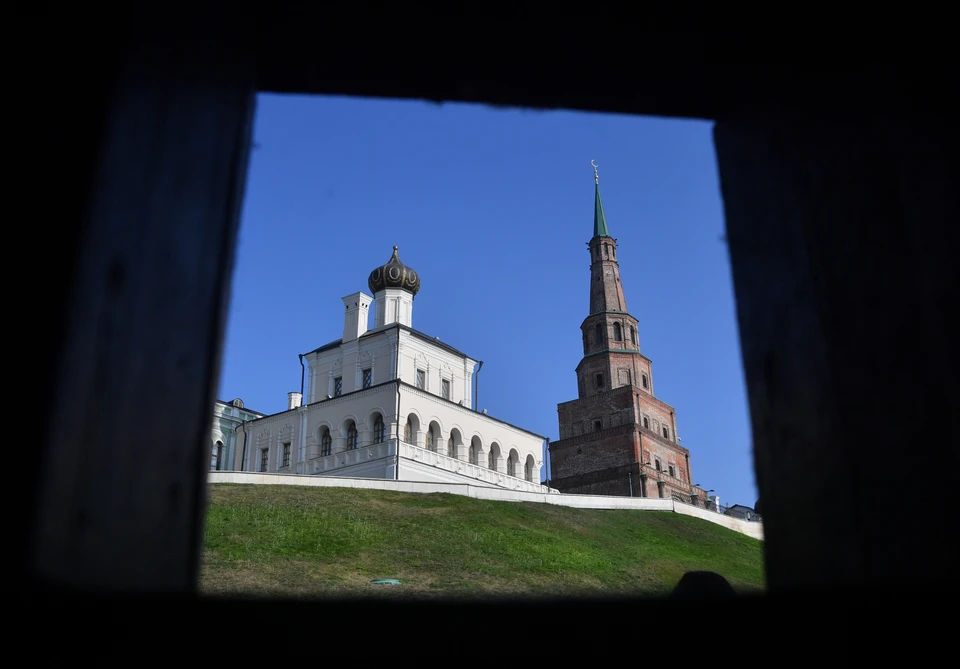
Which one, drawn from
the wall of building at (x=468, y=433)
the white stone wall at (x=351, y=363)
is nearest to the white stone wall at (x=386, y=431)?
the wall of building at (x=468, y=433)

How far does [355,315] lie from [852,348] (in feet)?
136

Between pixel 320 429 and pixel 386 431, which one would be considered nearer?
pixel 386 431

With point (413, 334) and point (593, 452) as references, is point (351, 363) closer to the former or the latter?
point (413, 334)

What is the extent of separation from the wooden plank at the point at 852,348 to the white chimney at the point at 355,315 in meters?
40.2

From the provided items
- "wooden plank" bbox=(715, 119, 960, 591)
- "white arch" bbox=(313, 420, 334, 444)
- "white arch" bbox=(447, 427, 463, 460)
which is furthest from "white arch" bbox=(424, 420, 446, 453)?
"wooden plank" bbox=(715, 119, 960, 591)

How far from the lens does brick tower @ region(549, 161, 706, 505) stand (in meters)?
54.8

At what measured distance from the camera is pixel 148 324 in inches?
58.6

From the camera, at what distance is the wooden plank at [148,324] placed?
1.32 m

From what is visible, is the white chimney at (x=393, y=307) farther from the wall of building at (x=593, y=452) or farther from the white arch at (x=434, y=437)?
the wall of building at (x=593, y=452)

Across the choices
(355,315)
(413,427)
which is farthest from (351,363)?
Answer: (413,427)

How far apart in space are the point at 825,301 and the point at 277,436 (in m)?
40.5

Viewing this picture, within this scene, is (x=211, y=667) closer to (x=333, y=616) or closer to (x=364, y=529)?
(x=333, y=616)

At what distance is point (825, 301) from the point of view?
1.76 m

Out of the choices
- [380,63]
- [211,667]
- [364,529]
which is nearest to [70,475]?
[211,667]
